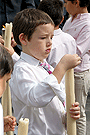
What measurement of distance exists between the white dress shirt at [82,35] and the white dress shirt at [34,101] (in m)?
1.04

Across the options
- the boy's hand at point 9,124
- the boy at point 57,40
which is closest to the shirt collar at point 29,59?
the boy's hand at point 9,124

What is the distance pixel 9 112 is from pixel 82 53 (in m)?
1.00

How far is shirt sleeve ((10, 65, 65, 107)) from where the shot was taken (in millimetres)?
1204

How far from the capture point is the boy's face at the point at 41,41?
139 centimetres

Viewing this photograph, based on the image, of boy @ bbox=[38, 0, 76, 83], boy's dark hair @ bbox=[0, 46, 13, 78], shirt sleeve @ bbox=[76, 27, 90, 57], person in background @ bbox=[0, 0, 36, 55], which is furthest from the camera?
person in background @ bbox=[0, 0, 36, 55]

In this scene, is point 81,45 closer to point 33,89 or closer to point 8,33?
point 8,33

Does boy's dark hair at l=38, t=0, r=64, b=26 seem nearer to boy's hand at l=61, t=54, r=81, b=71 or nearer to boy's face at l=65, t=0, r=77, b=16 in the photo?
boy's face at l=65, t=0, r=77, b=16

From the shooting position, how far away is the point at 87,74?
251 centimetres

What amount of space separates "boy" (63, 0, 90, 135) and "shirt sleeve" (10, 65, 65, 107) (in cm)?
118

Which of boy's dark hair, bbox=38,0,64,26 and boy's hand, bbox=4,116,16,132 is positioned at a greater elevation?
boy's dark hair, bbox=38,0,64,26

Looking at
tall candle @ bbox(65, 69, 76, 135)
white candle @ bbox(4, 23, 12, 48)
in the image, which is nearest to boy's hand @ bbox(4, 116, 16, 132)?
tall candle @ bbox(65, 69, 76, 135)

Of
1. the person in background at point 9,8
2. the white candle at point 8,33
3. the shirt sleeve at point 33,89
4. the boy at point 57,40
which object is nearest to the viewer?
the shirt sleeve at point 33,89

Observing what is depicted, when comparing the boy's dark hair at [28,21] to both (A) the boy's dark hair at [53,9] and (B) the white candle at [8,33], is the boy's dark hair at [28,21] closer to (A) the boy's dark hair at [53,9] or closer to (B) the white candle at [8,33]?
(B) the white candle at [8,33]

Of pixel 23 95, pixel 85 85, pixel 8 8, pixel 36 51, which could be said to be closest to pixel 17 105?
pixel 23 95
